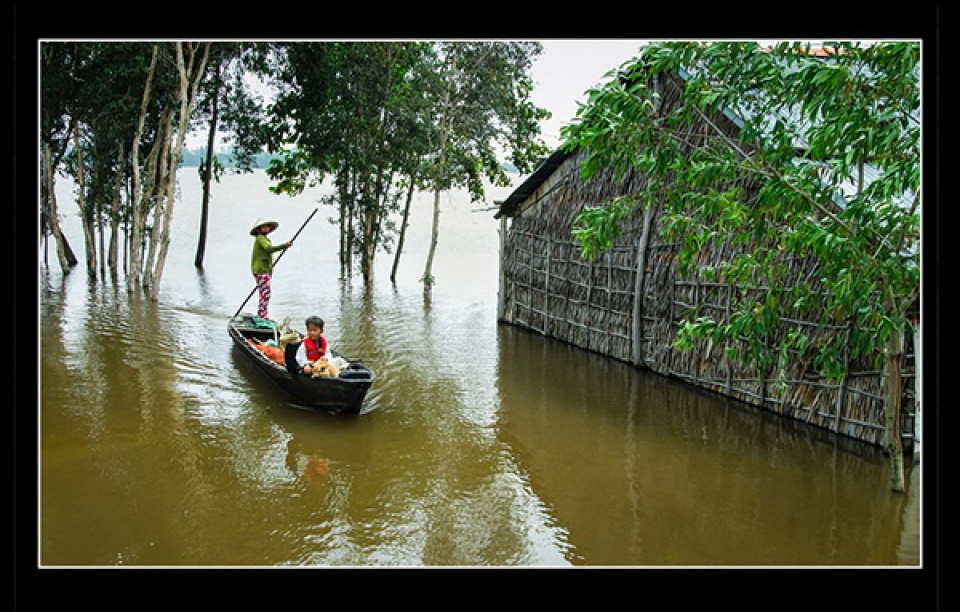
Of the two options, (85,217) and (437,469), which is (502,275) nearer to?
(437,469)

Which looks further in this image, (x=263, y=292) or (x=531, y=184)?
(x=531, y=184)

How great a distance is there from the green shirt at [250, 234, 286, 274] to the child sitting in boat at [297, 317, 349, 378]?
8.33 ft

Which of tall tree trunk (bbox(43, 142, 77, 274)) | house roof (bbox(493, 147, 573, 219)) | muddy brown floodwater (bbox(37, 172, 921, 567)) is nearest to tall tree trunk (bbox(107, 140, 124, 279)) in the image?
tall tree trunk (bbox(43, 142, 77, 274))

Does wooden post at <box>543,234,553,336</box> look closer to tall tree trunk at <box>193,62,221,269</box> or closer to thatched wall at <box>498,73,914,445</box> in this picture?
thatched wall at <box>498,73,914,445</box>

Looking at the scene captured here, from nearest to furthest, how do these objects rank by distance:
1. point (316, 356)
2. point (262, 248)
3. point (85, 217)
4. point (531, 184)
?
point (316, 356)
point (262, 248)
point (531, 184)
point (85, 217)

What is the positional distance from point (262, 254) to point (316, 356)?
109 inches

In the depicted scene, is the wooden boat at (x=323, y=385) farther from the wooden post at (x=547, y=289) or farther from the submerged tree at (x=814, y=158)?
the wooden post at (x=547, y=289)

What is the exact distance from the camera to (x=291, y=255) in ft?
71.5

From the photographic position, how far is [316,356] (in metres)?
5.95

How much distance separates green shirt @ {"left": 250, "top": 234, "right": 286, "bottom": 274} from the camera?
8180 mm

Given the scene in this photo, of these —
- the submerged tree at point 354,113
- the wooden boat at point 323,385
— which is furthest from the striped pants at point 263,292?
the submerged tree at point 354,113

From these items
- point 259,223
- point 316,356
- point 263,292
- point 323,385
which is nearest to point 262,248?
point 259,223
